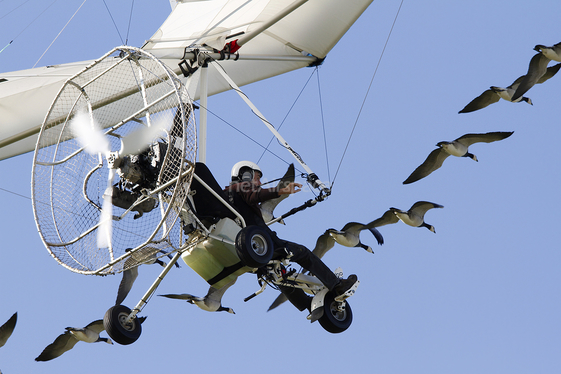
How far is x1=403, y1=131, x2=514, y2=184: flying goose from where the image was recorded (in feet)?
64.5

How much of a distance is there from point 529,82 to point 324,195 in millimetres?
5827

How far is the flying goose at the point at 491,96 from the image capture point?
19.7m

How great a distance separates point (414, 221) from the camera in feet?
63.4


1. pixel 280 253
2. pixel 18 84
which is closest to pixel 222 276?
pixel 280 253

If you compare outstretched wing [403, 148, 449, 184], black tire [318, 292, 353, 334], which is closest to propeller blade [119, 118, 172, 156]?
black tire [318, 292, 353, 334]

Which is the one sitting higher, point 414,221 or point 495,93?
point 495,93

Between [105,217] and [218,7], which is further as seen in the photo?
[218,7]

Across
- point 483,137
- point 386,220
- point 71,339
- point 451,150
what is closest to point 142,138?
point 386,220

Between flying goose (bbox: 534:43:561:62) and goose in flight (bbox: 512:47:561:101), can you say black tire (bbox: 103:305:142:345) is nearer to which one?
goose in flight (bbox: 512:47:561:101)

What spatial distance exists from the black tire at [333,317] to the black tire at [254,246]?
2.73 meters

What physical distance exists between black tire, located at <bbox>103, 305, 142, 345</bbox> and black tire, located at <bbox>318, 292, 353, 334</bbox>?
361cm

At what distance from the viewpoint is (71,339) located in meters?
20.5

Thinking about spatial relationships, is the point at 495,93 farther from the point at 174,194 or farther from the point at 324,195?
the point at 174,194

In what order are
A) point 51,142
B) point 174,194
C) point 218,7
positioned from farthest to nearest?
point 218,7
point 51,142
point 174,194
